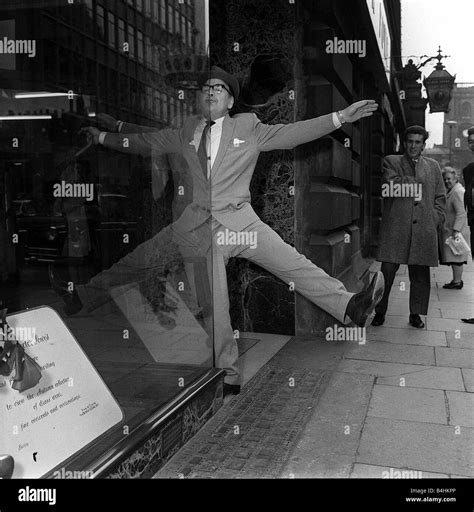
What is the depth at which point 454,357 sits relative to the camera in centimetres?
524

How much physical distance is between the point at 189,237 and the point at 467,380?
7.41 ft

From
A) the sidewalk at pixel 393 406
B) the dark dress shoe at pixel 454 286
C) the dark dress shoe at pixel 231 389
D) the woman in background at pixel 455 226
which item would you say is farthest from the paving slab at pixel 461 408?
the dark dress shoe at pixel 454 286

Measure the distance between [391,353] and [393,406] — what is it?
55.0 inches

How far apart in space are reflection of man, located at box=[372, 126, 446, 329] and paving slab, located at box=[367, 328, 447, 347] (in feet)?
0.82

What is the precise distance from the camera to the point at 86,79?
13.8 m

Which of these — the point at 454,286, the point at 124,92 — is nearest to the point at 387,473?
the point at 124,92

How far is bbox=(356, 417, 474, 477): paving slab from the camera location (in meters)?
3.13

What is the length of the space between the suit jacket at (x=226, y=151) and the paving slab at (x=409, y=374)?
1471 millimetres

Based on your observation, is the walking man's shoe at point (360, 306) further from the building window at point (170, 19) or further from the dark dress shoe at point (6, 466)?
the dark dress shoe at point (6, 466)

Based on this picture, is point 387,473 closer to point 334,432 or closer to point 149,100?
point 334,432

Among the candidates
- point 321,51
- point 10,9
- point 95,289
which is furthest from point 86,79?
point 95,289

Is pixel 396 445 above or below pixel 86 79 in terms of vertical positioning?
below

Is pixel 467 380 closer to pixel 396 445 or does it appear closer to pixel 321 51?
pixel 396 445
